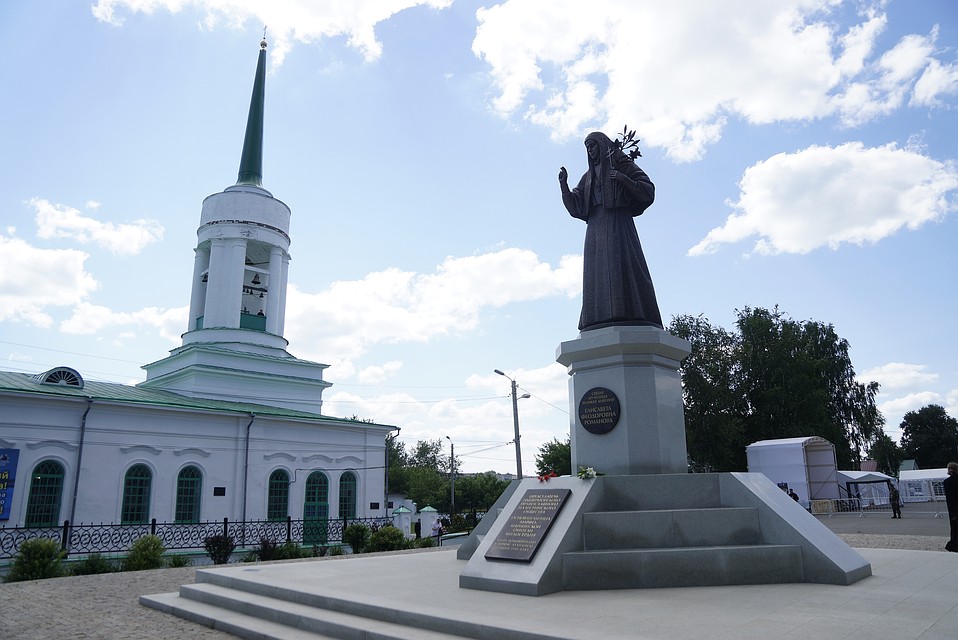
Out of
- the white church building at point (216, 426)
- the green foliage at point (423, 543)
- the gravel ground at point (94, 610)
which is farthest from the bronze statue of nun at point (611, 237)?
the white church building at point (216, 426)

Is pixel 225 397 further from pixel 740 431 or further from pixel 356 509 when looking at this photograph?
pixel 740 431

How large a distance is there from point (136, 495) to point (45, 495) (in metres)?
2.87

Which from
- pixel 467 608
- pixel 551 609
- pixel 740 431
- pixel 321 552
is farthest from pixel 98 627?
pixel 740 431

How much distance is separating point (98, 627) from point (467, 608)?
496 cm

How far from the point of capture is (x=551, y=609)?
6348 millimetres

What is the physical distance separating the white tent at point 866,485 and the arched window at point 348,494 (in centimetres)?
2667

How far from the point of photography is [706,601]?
655cm

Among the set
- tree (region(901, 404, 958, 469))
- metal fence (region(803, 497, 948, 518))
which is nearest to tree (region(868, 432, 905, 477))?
tree (region(901, 404, 958, 469))

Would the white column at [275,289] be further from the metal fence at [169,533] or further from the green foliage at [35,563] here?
the green foliage at [35,563]

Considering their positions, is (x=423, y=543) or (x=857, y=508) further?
(x=857, y=508)

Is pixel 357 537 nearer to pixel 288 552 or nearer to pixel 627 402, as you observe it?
pixel 288 552

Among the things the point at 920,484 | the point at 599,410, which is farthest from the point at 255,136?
the point at 920,484

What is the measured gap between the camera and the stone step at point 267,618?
623cm

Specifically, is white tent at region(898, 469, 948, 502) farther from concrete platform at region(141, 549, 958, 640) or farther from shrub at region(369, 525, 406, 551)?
concrete platform at region(141, 549, 958, 640)
